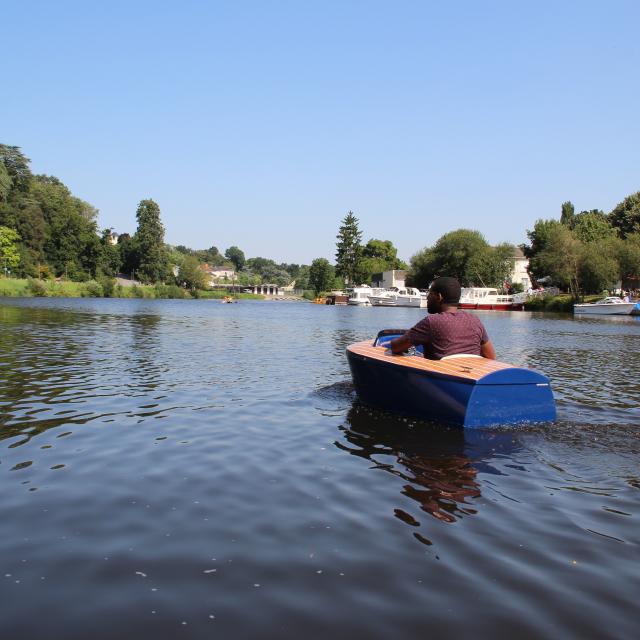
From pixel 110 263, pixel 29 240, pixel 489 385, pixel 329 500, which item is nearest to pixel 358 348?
pixel 489 385

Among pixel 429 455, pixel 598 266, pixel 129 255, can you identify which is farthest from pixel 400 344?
pixel 129 255

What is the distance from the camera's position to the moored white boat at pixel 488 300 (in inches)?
3217

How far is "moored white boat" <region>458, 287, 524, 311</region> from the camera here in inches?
3217

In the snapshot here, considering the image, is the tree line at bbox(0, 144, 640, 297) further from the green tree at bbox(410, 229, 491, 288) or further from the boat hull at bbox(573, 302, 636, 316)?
the boat hull at bbox(573, 302, 636, 316)

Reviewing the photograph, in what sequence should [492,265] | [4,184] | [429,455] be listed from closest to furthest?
[429,455]
[492,265]
[4,184]

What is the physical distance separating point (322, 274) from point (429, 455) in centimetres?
14978

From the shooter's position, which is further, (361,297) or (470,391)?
(361,297)

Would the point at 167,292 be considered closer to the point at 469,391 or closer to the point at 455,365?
the point at 455,365

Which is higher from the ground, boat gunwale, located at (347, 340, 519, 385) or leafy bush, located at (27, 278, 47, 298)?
leafy bush, located at (27, 278, 47, 298)

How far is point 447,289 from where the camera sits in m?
9.09

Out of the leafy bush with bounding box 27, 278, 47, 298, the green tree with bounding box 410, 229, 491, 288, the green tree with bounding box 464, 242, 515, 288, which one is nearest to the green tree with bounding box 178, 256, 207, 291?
the leafy bush with bounding box 27, 278, 47, 298

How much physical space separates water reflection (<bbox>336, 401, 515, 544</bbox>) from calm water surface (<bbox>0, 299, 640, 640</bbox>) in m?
0.03

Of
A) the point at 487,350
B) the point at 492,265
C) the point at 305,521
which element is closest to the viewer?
the point at 305,521

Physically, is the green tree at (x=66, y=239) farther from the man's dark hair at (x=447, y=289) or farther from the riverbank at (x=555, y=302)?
the man's dark hair at (x=447, y=289)
